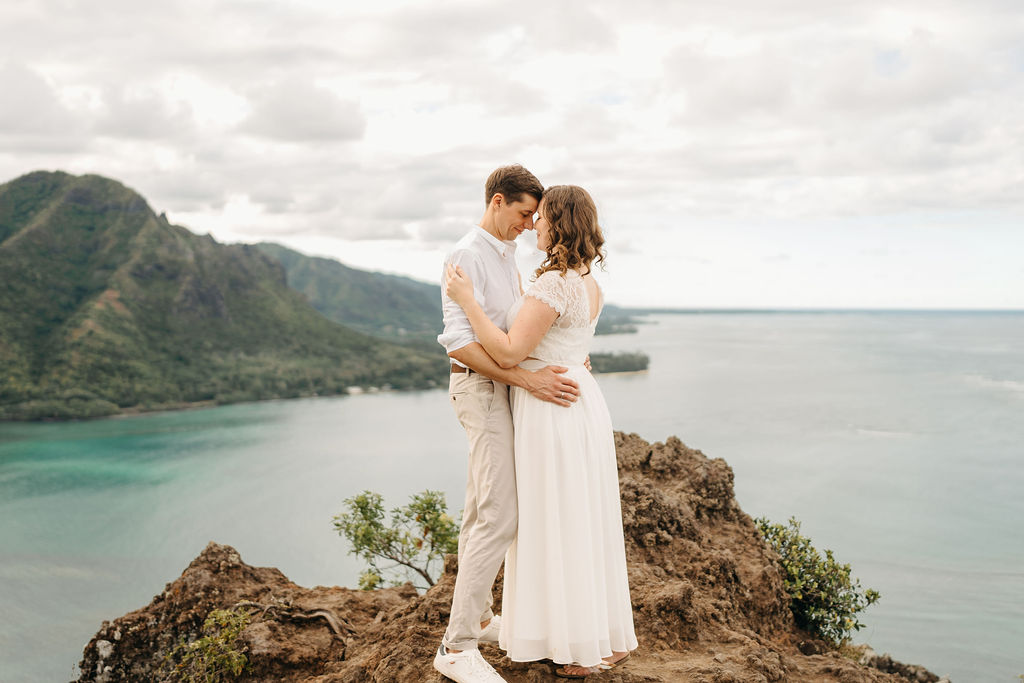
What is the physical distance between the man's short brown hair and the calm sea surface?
73.6 ft

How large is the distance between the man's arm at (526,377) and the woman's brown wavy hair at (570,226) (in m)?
0.48

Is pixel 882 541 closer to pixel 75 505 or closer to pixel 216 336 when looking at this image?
pixel 75 505

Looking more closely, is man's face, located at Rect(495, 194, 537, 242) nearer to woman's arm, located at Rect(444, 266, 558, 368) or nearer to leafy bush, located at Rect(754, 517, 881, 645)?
woman's arm, located at Rect(444, 266, 558, 368)

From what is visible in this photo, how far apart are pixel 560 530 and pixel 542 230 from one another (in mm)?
1390

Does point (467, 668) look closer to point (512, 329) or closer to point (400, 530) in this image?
point (512, 329)

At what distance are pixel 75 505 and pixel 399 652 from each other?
62.7m

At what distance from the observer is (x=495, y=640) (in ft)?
13.2

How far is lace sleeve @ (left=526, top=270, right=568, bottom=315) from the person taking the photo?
340 centimetres

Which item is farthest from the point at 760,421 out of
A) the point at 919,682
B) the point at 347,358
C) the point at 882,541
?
the point at 919,682

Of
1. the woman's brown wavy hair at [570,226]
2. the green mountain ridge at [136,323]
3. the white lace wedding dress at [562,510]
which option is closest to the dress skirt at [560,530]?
the white lace wedding dress at [562,510]

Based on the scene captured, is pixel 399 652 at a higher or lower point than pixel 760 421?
higher

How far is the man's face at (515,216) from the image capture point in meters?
3.57

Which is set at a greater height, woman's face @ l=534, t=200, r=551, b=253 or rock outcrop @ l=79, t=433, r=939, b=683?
woman's face @ l=534, t=200, r=551, b=253

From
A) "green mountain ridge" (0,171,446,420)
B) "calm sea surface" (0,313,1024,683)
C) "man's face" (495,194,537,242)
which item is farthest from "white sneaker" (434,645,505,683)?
"green mountain ridge" (0,171,446,420)
